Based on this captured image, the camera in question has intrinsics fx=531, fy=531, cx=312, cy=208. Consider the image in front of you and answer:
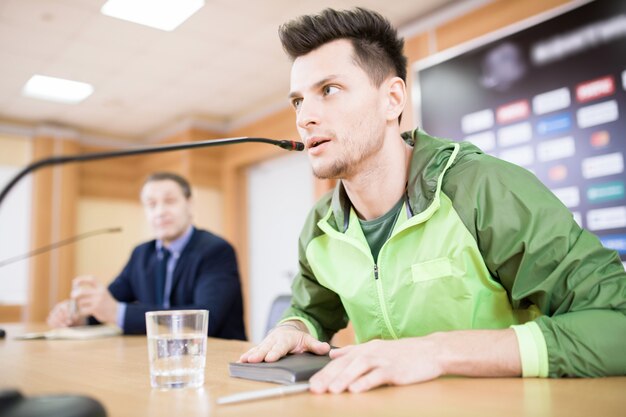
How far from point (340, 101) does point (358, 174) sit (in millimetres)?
185

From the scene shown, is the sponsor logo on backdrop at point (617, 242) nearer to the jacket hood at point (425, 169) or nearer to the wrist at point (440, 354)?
the jacket hood at point (425, 169)

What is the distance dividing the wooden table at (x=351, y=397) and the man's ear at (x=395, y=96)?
77 centimetres

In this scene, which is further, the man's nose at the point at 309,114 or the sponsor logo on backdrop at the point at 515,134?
the sponsor logo on backdrop at the point at 515,134

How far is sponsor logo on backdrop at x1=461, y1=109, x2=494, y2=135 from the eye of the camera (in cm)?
323

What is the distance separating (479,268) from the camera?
1138mm

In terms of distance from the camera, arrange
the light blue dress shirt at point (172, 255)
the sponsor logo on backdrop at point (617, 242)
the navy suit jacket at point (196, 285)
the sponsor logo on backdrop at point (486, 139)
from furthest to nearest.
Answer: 1. the sponsor logo on backdrop at point (486, 139)
2. the sponsor logo on backdrop at point (617, 242)
3. the light blue dress shirt at point (172, 255)
4. the navy suit jacket at point (196, 285)

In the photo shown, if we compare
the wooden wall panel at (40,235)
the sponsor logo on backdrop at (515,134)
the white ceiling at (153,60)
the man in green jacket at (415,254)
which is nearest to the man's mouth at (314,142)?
the man in green jacket at (415,254)

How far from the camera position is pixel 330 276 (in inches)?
52.6

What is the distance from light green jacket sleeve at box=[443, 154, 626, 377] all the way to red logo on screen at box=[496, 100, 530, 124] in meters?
2.07

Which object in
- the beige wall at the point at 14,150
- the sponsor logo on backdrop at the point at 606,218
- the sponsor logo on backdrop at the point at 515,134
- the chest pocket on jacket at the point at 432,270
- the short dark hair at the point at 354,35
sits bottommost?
the chest pocket on jacket at the point at 432,270

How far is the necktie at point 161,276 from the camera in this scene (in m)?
2.41

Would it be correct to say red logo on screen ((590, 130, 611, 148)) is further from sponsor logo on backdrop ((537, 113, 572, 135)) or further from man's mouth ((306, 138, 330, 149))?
man's mouth ((306, 138, 330, 149))

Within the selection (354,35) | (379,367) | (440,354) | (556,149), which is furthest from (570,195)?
(379,367)

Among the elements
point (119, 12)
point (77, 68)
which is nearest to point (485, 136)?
point (119, 12)
